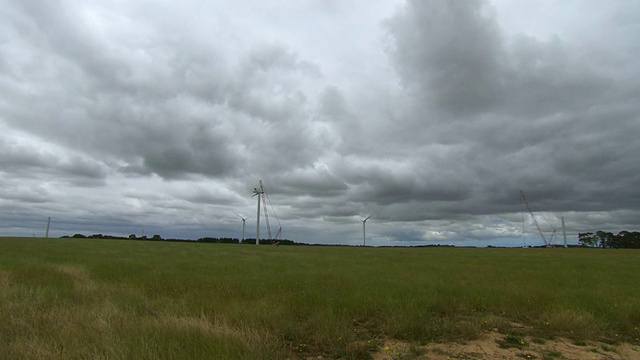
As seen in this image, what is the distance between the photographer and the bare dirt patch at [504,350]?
8648 millimetres

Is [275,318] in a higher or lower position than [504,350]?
higher

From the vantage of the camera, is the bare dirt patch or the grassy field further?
the bare dirt patch

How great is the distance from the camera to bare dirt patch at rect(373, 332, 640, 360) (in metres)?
8.65

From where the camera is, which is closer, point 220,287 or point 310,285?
point 220,287

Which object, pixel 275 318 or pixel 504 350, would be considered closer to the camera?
pixel 504 350

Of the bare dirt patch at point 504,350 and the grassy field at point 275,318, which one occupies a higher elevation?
the grassy field at point 275,318

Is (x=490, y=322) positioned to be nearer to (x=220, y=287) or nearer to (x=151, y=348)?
(x=151, y=348)

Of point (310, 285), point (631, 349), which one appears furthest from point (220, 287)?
point (631, 349)

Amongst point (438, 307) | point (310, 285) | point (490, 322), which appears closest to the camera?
point (490, 322)

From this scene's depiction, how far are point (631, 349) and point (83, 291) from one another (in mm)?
16772

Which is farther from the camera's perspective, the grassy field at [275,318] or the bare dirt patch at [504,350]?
the bare dirt patch at [504,350]

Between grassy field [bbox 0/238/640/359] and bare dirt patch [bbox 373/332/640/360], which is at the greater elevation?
grassy field [bbox 0/238/640/359]

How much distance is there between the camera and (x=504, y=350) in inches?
362

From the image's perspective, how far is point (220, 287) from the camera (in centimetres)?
1691
